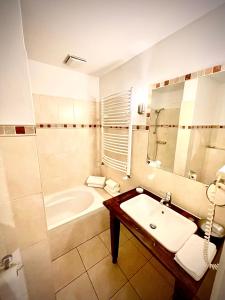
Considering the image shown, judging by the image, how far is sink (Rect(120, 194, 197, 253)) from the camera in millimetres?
888

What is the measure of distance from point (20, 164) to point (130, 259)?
5.02 feet

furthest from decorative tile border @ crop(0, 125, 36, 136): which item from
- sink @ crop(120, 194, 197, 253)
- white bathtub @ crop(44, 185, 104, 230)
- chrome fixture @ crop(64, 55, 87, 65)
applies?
white bathtub @ crop(44, 185, 104, 230)

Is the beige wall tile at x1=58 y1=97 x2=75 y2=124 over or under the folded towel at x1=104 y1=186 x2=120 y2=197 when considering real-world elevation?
over

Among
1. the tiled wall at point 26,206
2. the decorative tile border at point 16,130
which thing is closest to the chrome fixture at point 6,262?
the tiled wall at point 26,206

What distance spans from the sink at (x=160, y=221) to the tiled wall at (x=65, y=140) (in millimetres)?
1194

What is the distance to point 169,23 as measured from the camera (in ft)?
3.27

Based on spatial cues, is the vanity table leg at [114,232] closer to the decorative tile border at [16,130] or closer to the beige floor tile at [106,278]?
the beige floor tile at [106,278]

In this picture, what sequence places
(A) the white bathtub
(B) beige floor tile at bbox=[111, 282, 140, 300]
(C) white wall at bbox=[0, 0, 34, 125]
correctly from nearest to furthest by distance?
(C) white wall at bbox=[0, 0, 34, 125]
(B) beige floor tile at bbox=[111, 282, 140, 300]
(A) the white bathtub

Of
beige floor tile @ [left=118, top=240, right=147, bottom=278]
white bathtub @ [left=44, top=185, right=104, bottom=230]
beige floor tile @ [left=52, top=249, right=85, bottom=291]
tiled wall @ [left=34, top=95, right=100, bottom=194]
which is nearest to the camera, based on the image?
beige floor tile @ [left=52, top=249, right=85, bottom=291]

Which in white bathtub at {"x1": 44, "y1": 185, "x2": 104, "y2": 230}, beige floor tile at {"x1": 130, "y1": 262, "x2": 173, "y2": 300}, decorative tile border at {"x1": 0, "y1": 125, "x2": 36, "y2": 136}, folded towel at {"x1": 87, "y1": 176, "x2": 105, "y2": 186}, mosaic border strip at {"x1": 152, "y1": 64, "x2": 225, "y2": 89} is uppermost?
mosaic border strip at {"x1": 152, "y1": 64, "x2": 225, "y2": 89}

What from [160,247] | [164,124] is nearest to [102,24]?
[164,124]

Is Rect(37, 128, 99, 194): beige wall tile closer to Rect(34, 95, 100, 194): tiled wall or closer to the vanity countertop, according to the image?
Rect(34, 95, 100, 194): tiled wall

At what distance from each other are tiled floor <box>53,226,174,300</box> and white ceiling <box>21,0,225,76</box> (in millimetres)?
2263

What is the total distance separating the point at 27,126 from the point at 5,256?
767 mm
